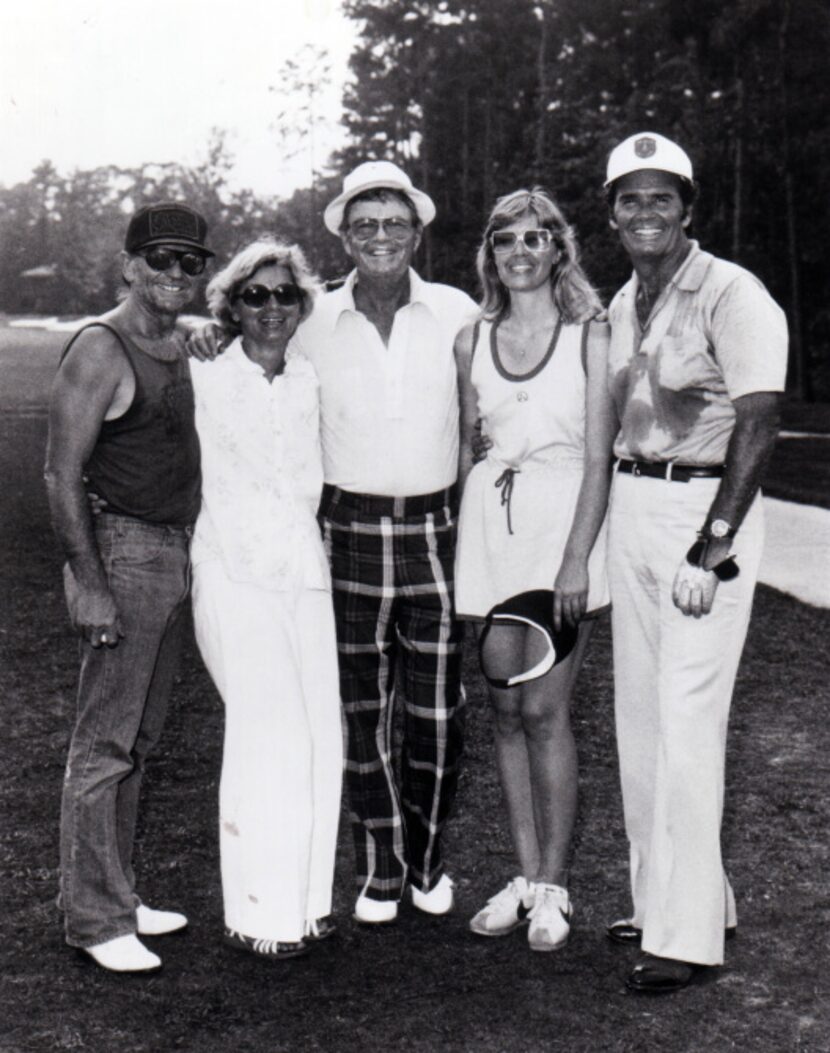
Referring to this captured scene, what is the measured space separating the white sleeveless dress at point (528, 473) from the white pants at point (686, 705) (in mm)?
207

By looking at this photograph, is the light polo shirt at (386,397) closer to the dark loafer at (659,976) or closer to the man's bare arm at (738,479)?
the man's bare arm at (738,479)

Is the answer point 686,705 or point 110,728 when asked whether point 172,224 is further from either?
point 686,705

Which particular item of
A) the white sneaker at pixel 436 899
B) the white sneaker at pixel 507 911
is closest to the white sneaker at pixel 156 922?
the white sneaker at pixel 436 899

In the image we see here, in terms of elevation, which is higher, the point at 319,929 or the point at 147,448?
the point at 147,448

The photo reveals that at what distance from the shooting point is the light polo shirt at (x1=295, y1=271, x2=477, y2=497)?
4520 mm

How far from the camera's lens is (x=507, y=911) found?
14.9 feet

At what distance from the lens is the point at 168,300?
13.9 feet

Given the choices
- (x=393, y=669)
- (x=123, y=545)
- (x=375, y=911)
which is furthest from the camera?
(x=393, y=669)

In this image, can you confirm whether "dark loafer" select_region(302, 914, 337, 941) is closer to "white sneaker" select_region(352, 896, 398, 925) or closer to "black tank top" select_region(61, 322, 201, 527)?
"white sneaker" select_region(352, 896, 398, 925)

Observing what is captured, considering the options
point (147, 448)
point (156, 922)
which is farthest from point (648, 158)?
point (156, 922)

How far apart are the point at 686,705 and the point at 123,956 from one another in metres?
1.80

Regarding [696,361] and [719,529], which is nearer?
[719,529]

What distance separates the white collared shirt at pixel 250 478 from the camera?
14.0ft

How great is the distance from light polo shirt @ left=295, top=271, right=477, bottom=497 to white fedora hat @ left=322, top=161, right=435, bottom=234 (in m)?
0.29
